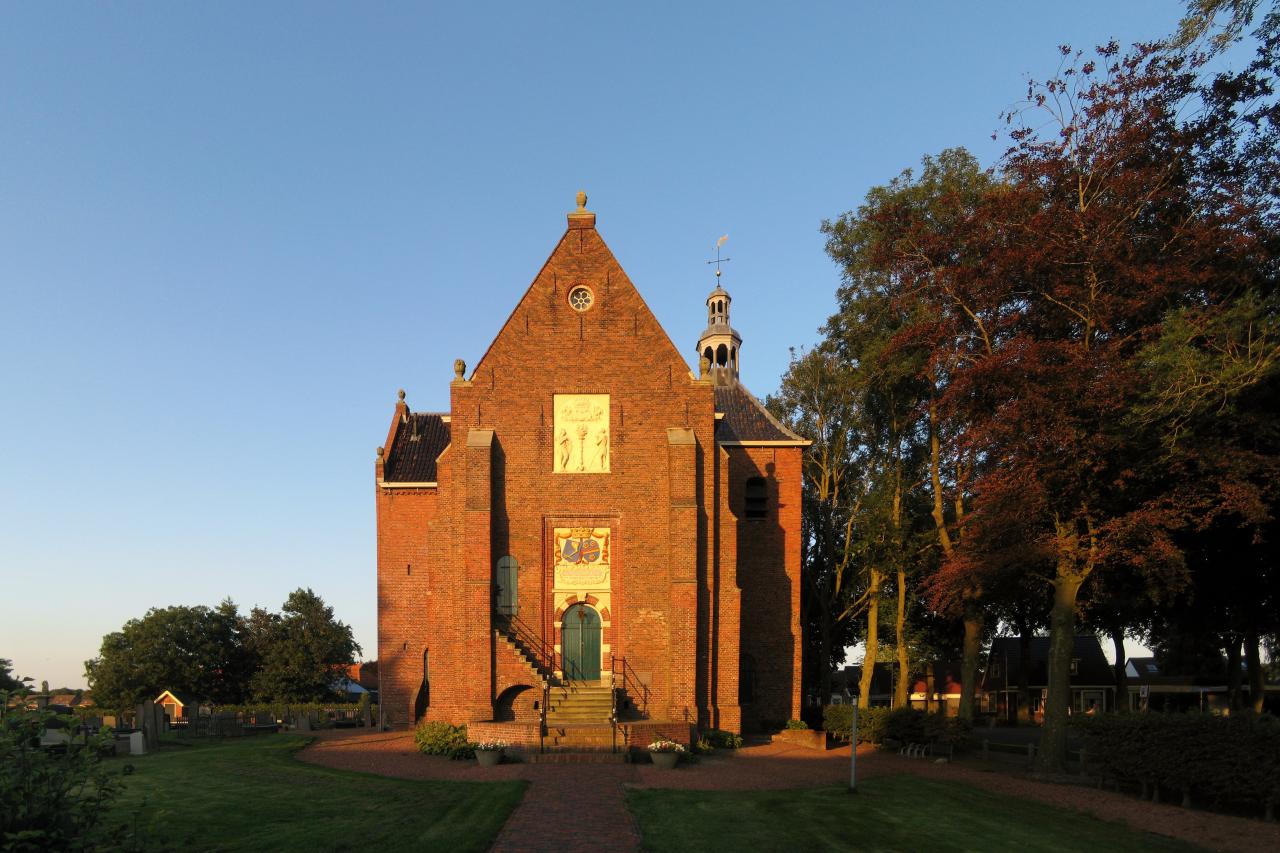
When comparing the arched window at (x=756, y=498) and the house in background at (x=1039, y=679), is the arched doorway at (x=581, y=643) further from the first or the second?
the house in background at (x=1039, y=679)

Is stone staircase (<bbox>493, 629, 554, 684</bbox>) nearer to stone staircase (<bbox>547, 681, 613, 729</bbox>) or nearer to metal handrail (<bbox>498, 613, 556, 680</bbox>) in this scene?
metal handrail (<bbox>498, 613, 556, 680</bbox>)

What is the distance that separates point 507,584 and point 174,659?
4019cm

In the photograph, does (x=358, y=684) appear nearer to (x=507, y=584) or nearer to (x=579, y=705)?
(x=507, y=584)

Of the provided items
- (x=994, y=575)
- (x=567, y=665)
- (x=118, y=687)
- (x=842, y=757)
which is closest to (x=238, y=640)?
(x=118, y=687)

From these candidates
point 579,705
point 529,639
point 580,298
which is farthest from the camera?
point 580,298

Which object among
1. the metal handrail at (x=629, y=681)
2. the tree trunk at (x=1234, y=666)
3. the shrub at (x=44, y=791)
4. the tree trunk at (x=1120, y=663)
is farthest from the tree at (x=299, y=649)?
the shrub at (x=44, y=791)

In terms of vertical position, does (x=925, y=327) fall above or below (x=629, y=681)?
above

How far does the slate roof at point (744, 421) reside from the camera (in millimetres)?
32562

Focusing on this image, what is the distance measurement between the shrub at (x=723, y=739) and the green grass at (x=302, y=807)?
31.8ft

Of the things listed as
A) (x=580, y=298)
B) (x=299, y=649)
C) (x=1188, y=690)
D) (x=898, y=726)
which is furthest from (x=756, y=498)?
(x=1188, y=690)

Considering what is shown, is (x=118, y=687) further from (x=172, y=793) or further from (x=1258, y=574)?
(x=1258, y=574)

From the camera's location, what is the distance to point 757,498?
105ft

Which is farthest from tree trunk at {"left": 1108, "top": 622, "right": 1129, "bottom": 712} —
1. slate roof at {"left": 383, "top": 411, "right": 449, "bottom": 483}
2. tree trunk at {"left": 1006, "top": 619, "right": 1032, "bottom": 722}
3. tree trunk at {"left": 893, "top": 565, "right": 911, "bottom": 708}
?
slate roof at {"left": 383, "top": 411, "right": 449, "bottom": 483}

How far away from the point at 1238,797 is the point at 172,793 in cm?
2044
